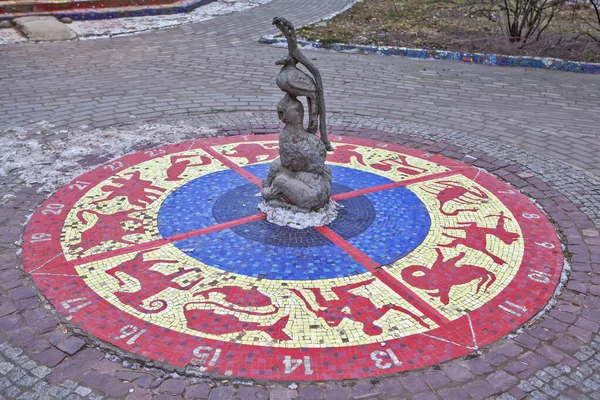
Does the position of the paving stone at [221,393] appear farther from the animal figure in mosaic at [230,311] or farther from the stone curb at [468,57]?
the stone curb at [468,57]

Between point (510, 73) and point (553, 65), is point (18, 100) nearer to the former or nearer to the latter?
point (510, 73)

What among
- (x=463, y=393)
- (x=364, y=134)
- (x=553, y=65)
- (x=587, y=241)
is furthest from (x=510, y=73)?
(x=463, y=393)

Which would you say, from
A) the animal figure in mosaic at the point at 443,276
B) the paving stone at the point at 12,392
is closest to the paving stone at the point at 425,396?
the animal figure in mosaic at the point at 443,276

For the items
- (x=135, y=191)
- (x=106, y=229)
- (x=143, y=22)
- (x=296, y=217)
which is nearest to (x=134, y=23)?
(x=143, y=22)

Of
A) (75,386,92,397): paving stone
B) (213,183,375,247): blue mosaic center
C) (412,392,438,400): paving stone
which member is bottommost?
(412,392,438,400): paving stone

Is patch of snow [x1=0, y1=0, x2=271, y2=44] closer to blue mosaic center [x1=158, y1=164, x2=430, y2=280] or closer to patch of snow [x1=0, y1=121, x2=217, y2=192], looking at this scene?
patch of snow [x1=0, y1=121, x2=217, y2=192]

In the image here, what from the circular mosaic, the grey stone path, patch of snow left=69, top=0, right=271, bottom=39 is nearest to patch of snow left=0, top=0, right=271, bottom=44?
patch of snow left=69, top=0, right=271, bottom=39

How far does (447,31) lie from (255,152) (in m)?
9.42

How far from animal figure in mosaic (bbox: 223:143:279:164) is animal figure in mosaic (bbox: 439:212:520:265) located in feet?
8.72

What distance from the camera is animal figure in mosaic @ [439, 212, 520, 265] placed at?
18.2ft

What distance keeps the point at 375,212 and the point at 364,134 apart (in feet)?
7.84

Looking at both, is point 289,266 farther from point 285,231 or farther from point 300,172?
point 300,172

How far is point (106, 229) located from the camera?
567 centimetres

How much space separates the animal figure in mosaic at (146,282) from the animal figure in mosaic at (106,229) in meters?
0.44
